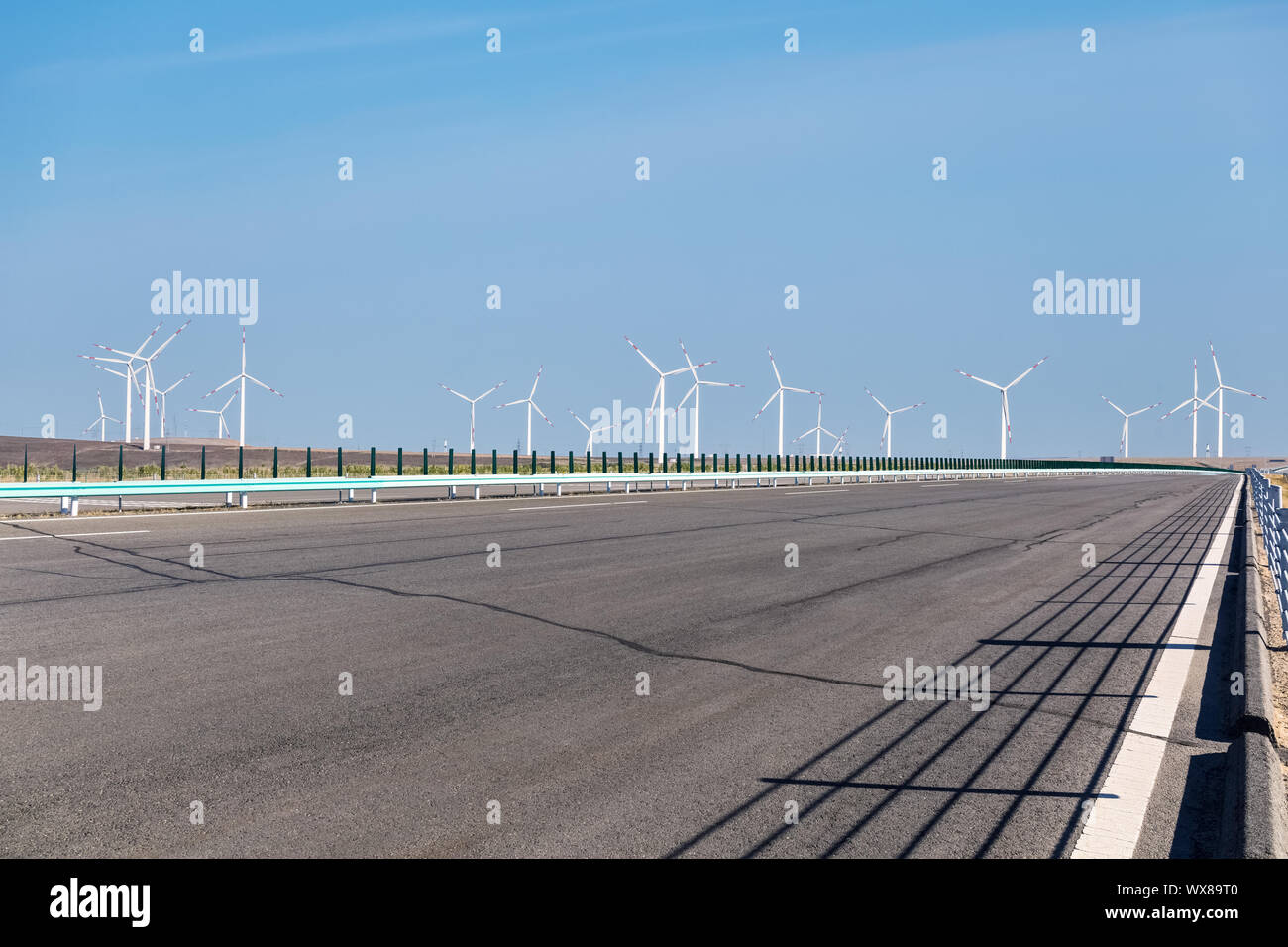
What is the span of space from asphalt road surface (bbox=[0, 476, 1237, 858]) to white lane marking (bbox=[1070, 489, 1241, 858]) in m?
0.10

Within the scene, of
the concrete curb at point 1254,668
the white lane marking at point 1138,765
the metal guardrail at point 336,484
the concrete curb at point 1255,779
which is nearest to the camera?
the concrete curb at point 1255,779

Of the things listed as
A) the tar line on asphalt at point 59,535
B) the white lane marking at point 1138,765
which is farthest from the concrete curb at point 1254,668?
the tar line on asphalt at point 59,535

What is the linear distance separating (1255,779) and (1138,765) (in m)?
0.65

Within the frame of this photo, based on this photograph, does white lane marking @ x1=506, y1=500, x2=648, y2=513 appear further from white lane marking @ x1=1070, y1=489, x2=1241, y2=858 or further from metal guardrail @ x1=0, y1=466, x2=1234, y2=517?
white lane marking @ x1=1070, y1=489, x2=1241, y2=858

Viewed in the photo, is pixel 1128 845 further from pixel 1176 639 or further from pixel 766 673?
pixel 1176 639

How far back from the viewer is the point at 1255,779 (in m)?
4.68

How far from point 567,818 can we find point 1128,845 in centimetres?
243

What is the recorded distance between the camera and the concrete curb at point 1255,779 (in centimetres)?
406

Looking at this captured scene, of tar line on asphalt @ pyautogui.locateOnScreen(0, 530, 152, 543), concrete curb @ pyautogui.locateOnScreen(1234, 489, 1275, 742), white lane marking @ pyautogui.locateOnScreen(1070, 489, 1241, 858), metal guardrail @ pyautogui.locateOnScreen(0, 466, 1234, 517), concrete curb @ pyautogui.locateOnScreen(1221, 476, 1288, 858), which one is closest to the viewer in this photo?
concrete curb @ pyautogui.locateOnScreen(1221, 476, 1288, 858)

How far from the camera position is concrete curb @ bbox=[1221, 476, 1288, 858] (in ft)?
13.3

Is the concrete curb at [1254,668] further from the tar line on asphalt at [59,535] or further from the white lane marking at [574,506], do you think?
the tar line on asphalt at [59,535]

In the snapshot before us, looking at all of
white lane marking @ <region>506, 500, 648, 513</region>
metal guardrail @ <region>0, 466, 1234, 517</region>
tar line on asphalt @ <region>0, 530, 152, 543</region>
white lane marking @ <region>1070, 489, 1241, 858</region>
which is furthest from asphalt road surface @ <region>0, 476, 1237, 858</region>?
white lane marking @ <region>506, 500, 648, 513</region>

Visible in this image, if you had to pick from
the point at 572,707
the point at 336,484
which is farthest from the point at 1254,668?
the point at 336,484

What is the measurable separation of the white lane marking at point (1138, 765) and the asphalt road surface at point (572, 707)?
10 cm
